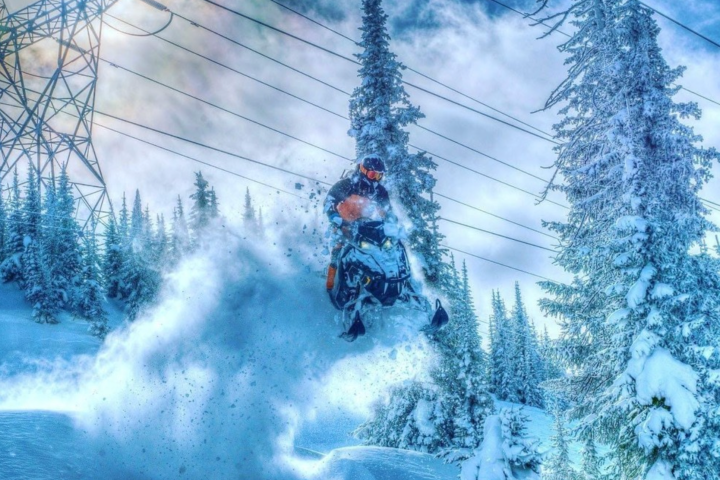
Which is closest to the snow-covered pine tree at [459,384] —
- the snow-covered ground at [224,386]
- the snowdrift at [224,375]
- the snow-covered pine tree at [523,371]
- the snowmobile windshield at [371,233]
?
the snow-covered ground at [224,386]

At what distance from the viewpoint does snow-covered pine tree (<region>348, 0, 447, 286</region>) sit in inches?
554

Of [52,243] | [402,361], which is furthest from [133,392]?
[52,243]

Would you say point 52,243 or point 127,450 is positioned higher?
point 52,243

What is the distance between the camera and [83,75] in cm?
1515

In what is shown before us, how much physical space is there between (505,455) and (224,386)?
219 inches

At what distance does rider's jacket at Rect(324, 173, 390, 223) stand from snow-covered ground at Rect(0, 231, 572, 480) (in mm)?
2314

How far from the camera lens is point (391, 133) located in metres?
14.6

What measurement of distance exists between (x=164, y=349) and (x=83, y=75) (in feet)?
36.5

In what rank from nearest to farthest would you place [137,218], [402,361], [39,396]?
[39,396]
[402,361]
[137,218]

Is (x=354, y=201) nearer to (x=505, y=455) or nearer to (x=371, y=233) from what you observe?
(x=371, y=233)

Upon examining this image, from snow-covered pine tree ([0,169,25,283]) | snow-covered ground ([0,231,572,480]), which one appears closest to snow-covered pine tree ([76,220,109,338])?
snow-covered pine tree ([0,169,25,283])

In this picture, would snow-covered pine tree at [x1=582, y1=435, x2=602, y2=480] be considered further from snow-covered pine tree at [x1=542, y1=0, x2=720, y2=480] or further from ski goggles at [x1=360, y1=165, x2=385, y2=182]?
ski goggles at [x1=360, y1=165, x2=385, y2=182]

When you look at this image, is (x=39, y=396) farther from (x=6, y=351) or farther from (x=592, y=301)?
(x=6, y=351)

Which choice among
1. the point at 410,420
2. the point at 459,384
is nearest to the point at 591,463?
the point at 459,384
